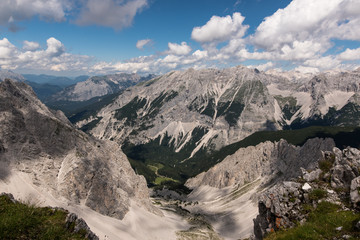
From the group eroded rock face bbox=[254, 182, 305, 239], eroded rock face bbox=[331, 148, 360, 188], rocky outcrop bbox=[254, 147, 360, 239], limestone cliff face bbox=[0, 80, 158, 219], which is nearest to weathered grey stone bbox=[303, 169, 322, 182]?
rocky outcrop bbox=[254, 147, 360, 239]

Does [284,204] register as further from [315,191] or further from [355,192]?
[355,192]

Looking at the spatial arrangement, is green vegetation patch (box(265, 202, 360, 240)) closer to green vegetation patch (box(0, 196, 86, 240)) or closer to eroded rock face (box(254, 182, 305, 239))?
eroded rock face (box(254, 182, 305, 239))

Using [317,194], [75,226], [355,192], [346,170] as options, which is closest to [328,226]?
[355,192]

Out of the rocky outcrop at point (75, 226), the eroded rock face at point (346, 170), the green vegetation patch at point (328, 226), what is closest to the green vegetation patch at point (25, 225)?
the rocky outcrop at point (75, 226)

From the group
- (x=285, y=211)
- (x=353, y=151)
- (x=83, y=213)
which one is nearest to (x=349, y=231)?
(x=285, y=211)

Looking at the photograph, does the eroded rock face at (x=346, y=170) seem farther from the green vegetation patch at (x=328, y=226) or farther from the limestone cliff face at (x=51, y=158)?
the limestone cliff face at (x=51, y=158)
